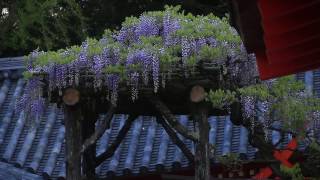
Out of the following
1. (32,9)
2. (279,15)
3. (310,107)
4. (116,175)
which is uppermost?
(32,9)

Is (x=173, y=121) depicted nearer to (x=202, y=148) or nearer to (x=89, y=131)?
(x=202, y=148)

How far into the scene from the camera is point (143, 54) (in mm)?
6074

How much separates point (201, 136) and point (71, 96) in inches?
48.1

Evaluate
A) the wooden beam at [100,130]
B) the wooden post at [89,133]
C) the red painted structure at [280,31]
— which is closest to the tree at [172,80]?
the wooden beam at [100,130]

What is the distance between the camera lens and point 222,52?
19.5ft

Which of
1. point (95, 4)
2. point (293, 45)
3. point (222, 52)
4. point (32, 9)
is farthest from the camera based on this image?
point (95, 4)

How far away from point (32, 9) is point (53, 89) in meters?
7.13

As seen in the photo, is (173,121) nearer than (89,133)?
Yes

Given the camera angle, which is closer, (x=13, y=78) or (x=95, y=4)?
(x=13, y=78)

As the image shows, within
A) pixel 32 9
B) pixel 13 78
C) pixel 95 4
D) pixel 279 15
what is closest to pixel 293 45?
pixel 279 15

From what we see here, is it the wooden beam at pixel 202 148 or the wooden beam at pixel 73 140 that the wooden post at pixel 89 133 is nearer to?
the wooden beam at pixel 73 140

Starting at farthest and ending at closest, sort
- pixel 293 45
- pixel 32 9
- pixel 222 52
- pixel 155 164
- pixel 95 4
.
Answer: pixel 95 4, pixel 32 9, pixel 155 164, pixel 222 52, pixel 293 45

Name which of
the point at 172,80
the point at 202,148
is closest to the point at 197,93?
the point at 172,80

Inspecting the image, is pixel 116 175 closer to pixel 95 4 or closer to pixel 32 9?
pixel 32 9
